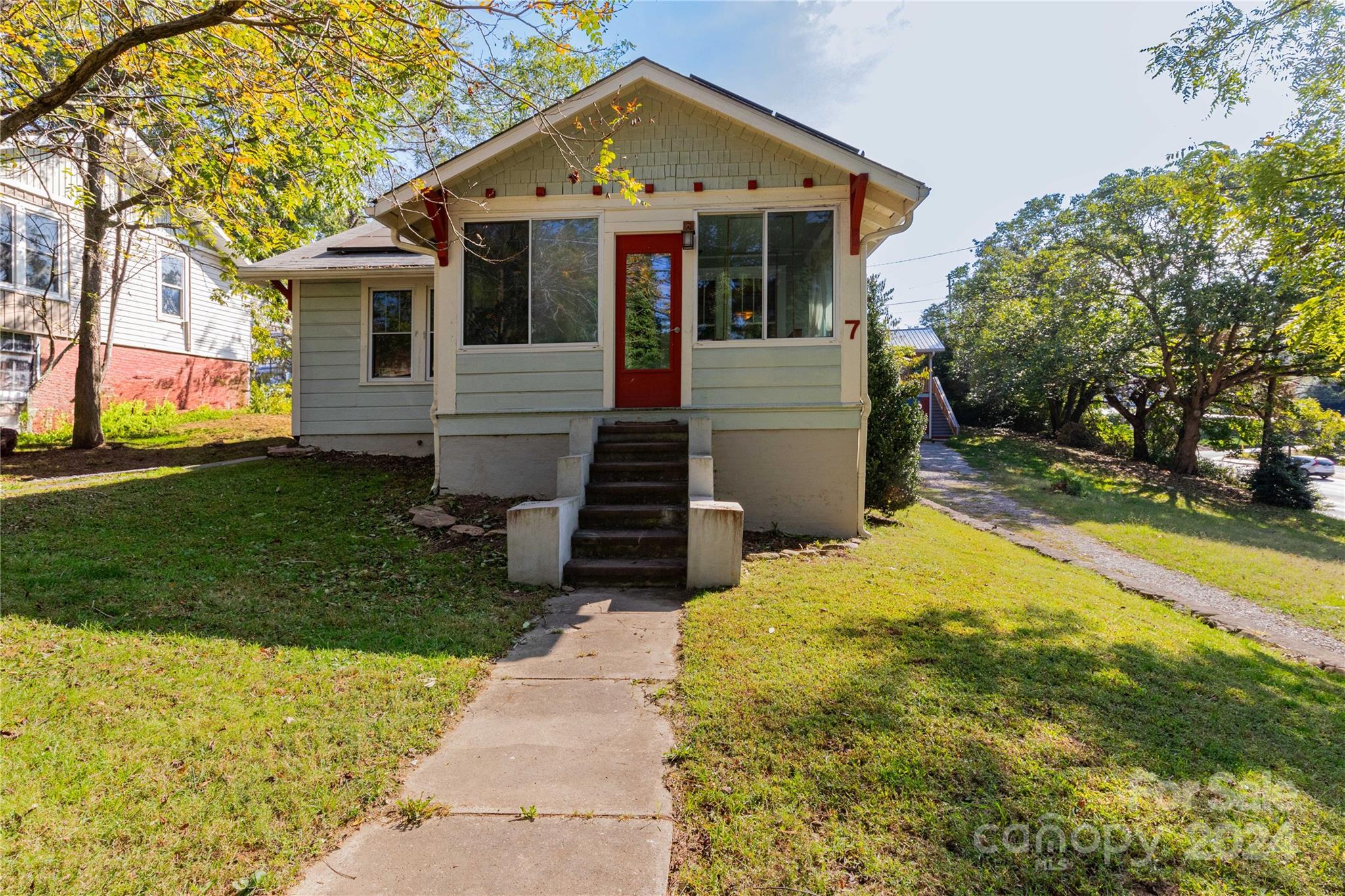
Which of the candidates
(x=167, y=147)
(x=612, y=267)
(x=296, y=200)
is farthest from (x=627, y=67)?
(x=296, y=200)

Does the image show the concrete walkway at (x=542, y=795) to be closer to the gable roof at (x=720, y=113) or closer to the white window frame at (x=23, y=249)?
the gable roof at (x=720, y=113)

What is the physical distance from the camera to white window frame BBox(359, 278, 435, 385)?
10914 mm

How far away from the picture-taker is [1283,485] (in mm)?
15992

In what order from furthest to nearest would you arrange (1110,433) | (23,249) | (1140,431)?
(1110,433) → (1140,431) → (23,249)

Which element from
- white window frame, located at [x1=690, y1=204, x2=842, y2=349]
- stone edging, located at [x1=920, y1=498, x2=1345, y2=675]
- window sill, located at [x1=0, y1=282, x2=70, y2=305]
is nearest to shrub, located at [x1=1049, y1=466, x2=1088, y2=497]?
stone edging, located at [x1=920, y1=498, x2=1345, y2=675]

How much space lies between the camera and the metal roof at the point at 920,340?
26.0m

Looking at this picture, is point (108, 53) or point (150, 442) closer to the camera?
Result: point (108, 53)

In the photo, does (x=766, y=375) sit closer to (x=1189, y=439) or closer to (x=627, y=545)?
(x=627, y=545)

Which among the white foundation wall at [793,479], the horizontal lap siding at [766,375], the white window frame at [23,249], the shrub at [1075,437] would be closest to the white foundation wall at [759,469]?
the white foundation wall at [793,479]

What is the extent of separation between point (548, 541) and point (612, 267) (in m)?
3.83

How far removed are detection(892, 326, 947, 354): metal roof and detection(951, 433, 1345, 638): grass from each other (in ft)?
21.0

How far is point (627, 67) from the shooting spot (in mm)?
7234

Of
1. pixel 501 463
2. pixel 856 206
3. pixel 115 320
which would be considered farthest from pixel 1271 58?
pixel 115 320

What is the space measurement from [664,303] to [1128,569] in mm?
7263
